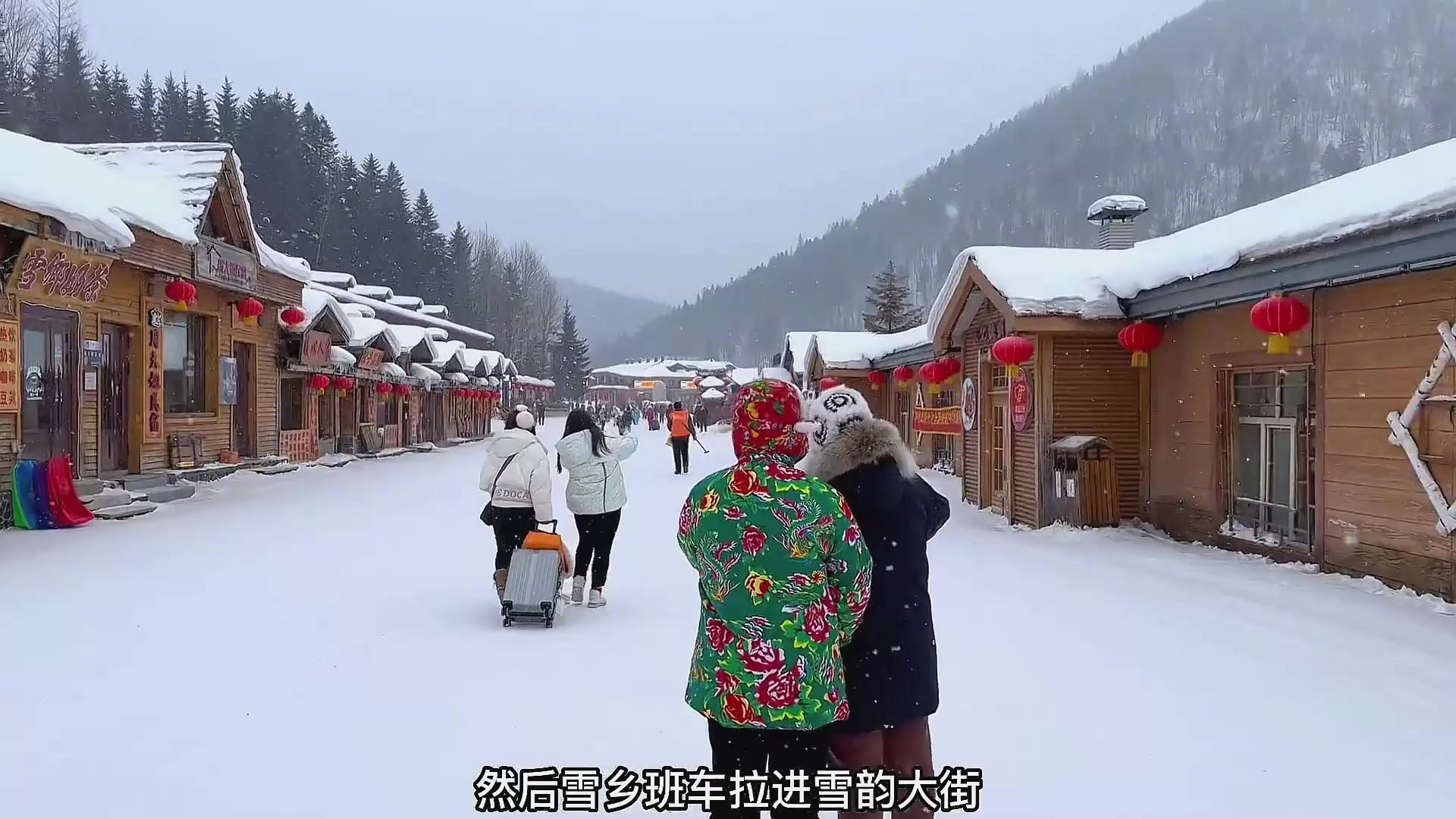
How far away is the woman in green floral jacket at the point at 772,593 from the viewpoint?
96.7 inches

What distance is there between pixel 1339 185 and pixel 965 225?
112510mm

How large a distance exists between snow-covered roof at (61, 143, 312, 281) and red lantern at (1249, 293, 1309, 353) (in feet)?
43.8

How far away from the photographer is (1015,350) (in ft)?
35.1

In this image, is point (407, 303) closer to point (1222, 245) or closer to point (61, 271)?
point (61, 271)

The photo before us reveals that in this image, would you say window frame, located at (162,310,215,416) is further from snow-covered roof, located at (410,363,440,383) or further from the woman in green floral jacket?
the woman in green floral jacket

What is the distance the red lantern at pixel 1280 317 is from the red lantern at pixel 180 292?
14.0 m

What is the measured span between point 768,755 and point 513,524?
4107mm

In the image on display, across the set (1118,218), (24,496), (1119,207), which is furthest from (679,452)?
(24,496)

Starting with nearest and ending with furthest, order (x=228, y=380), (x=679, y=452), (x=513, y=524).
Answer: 1. (x=513, y=524)
2. (x=228, y=380)
3. (x=679, y=452)

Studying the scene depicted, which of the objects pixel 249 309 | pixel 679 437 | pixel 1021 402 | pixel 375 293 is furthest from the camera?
pixel 375 293

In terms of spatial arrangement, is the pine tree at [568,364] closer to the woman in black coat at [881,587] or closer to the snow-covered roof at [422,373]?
the snow-covered roof at [422,373]

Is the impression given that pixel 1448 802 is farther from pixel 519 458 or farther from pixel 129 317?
pixel 129 317

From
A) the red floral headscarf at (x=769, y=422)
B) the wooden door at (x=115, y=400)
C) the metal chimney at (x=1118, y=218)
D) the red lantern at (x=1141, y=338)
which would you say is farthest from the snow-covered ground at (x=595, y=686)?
the metal chimney at (x=1118, y=218)

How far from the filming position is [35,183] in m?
9.12
